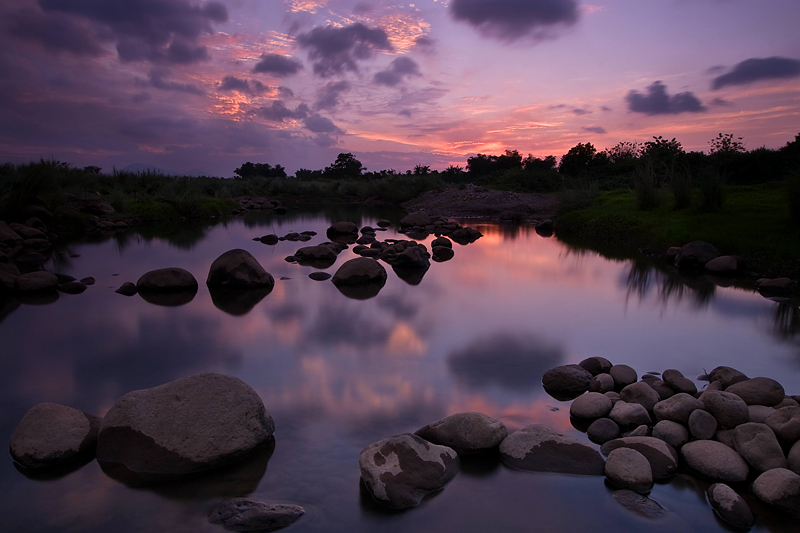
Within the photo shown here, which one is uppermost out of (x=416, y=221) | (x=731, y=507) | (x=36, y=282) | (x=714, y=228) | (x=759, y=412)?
(x=714, y=228)

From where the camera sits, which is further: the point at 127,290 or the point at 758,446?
the point at 127,290

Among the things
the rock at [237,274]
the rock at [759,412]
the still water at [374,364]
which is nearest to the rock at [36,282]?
the still water at [374,364]

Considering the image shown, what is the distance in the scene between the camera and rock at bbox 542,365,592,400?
469 cm

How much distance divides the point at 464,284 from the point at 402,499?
706 cm

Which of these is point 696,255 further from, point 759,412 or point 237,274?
point 237,274

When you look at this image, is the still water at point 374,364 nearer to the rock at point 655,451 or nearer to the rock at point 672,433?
the rock at point 655,451

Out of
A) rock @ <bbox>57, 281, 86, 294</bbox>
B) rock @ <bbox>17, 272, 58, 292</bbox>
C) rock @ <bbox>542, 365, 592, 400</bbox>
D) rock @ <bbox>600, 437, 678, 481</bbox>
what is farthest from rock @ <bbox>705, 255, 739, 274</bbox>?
rock @ <bbox>17, 272, 58, 292</bbox>

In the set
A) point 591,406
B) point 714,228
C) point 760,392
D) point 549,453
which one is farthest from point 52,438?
point 714,228

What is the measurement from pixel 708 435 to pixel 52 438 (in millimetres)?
4808

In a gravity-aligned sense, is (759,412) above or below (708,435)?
above

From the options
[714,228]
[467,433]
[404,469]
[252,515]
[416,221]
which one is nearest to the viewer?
[252,515]

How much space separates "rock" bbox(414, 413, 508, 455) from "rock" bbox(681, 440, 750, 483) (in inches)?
51.1

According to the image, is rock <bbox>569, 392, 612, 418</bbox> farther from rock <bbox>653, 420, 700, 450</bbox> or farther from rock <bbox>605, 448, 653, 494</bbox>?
rock <bbox>605, 448, 653, 494</bbox>

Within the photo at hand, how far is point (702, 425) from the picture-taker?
3.67 m
